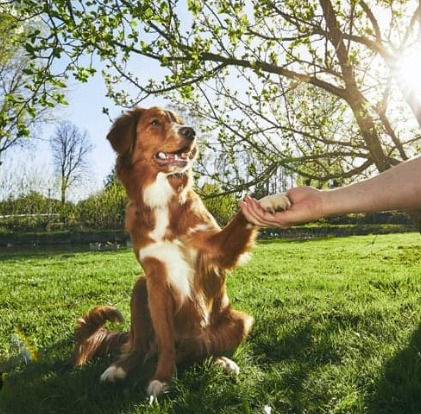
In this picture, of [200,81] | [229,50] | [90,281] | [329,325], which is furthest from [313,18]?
[90,281]

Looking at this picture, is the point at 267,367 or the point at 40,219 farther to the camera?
the point at 40,219

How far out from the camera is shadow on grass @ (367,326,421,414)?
313cm

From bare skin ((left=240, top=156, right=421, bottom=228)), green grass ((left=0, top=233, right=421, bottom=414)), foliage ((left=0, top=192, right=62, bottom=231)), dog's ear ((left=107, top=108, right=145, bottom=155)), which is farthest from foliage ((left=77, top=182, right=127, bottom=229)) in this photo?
bare skin ((left=240, top=156, right=421, bottom=228))

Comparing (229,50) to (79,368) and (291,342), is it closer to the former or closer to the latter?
(291,342)

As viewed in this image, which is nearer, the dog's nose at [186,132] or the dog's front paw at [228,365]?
Answer: the dog's front paw at [228,365]

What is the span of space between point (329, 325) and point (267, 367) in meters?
1.36

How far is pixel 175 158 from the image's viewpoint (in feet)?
13.6

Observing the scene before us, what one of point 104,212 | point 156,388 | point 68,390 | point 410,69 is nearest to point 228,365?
point 156,388

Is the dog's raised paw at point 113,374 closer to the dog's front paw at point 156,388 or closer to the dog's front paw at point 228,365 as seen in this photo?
the dog's front paw at point 156,388

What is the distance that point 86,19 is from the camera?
212 inches

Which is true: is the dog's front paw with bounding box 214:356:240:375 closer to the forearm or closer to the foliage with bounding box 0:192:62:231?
the forearm

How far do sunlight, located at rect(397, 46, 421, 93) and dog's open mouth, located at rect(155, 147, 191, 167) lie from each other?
3112 millimetres

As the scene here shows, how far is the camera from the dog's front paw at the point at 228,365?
12.7 feet

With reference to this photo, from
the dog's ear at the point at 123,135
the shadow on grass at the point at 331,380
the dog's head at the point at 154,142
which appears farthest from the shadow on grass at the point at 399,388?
the dog's ear at the point at 123,135
